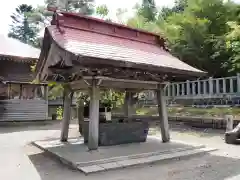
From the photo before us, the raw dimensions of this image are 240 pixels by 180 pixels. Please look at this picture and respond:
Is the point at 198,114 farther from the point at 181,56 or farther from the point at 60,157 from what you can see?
the point at 60,157

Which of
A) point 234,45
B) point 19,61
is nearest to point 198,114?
point 234,45

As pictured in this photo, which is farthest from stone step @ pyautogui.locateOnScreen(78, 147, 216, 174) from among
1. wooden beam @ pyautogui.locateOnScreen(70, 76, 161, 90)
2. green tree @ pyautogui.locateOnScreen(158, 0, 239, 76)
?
green tree @ pyautogui.locateOnScreen(158, 0, 239, 76)

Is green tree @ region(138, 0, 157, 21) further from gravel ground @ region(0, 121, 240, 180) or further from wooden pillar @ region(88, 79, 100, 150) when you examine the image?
gravel ground @ region(0, 121, 240, 180)

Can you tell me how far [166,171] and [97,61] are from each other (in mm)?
2665

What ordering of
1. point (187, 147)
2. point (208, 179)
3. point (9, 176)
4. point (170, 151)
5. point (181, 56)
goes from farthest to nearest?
point (181, 56)
point (187, 147)
point (170, 151)
point (9, 176)
point (208, 179)

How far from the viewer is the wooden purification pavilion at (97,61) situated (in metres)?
5.83

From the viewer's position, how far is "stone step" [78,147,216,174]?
5.05 meters

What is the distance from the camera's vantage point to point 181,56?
15.9m

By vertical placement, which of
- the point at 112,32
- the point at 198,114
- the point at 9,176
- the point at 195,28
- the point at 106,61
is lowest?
the point at 9,176

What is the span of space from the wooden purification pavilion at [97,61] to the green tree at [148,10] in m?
19.2

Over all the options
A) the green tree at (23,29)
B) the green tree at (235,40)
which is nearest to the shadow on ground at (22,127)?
the green tree at (235,40)

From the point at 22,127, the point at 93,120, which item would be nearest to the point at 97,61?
the point at 93,120

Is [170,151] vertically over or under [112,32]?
under

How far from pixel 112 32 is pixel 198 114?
19.9 feet
